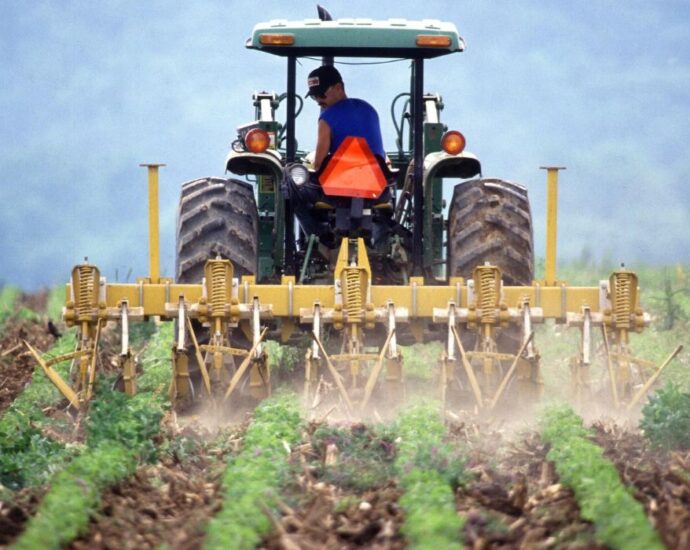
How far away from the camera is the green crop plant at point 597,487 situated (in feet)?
20.2

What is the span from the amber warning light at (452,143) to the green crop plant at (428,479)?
229 centimetres

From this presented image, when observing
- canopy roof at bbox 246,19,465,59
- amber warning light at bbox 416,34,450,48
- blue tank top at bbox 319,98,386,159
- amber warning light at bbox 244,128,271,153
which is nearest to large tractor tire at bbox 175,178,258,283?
amber warning light at bbox 244,128,271,153

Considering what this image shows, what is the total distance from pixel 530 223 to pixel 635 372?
1.44 metres

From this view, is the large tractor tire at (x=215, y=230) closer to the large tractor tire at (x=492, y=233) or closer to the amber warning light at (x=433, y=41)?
the large tractor tire at (x=492, y=233)

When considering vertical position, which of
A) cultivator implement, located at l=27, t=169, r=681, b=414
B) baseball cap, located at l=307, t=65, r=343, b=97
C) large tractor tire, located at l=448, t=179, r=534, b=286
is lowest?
cultivator implement, located at l=27, t=169, r=681, b=414

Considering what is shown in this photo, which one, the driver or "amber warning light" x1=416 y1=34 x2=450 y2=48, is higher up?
"amber warning light" x1=416 y1=34 x2=450 y2=48

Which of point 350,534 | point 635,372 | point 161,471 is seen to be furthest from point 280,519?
point 635,372

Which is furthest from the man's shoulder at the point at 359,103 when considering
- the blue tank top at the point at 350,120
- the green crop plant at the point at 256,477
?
the green crop plant at the point at 256,477

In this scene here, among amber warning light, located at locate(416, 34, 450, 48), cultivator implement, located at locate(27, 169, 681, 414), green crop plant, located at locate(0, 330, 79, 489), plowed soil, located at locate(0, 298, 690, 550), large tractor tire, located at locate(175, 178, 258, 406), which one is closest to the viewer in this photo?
plowed soil, located at locate(0, 298, 690, 550)

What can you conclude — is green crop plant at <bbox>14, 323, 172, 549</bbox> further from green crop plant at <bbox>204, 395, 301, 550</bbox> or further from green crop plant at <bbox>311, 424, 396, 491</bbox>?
green crop plant at <bbox>311, 424, 396, 491</bbox>

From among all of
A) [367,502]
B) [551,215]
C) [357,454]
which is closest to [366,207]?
[551,215]

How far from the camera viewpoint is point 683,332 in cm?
1543

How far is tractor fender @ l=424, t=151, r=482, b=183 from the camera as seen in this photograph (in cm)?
1086

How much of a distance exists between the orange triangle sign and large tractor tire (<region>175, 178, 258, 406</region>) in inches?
28.9
